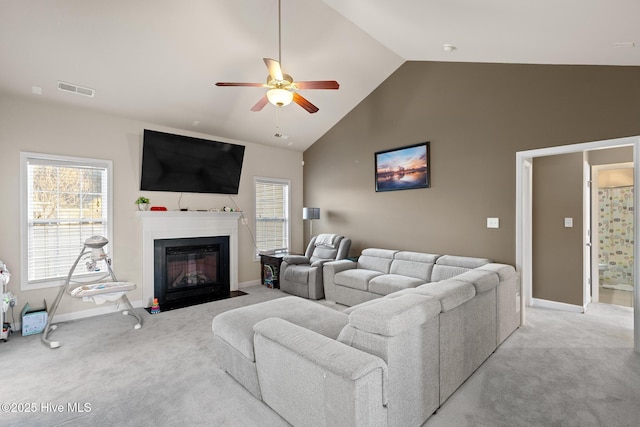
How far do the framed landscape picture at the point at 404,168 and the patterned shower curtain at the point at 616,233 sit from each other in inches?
122

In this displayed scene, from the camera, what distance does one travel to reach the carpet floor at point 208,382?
206cm

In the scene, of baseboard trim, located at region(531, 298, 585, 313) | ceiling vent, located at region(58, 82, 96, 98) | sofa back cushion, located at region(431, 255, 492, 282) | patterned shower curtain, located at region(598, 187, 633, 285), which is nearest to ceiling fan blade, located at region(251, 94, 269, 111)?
ceiling vent, located at region(58, 82, 96, 98)

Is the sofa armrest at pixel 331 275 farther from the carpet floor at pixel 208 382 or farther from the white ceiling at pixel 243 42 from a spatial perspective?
the white ceiling at pixel 243 42

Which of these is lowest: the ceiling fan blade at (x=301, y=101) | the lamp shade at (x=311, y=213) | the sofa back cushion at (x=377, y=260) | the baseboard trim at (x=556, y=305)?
the baseboard trim at (x=556, y=305)

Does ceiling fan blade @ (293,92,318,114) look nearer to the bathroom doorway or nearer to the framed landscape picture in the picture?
the framed landscape picture

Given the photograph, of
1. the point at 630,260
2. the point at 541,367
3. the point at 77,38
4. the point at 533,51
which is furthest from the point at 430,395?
the point at 630,260

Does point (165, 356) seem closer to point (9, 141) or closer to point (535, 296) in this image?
point (9, 141)

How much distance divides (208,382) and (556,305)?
4.57m

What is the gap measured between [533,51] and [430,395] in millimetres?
3475

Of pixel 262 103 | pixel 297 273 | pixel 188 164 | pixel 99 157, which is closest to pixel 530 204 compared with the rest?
pixel 297 273

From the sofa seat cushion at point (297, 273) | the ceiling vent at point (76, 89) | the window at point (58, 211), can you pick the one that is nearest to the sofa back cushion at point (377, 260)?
the sofa seat cushion at point (297, 273)

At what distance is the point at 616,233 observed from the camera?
5.27 metres

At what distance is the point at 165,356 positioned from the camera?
2998 millimetres

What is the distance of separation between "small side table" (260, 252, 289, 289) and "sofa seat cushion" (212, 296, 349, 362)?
2.76 metres
